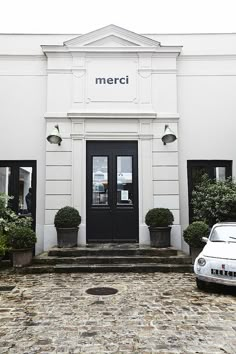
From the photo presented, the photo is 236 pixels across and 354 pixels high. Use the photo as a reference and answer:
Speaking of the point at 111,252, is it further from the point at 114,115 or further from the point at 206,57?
the point at 206,57

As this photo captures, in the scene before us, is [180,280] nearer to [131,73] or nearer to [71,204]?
[71,204]

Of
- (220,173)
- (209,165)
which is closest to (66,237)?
(209,165)

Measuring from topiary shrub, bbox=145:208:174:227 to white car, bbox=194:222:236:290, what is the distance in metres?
2.11

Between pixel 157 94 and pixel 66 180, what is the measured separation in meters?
3.88

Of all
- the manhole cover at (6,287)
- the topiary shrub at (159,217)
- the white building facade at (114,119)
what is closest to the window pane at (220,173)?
the white building facade at (114,119)

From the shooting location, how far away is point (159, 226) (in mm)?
9188

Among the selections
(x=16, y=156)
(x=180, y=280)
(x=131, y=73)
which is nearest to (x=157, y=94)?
(x=131, y=73)

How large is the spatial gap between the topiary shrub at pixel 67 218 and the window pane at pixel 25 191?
1.52m

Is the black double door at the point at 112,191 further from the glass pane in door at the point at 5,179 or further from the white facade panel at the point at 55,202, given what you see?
the glass pane in door at the point at 5,179

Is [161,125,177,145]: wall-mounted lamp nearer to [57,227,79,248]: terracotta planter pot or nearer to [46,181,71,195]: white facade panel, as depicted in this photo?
[46,181,71,195]: white facade panel

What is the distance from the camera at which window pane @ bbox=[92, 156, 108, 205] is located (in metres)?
10.3

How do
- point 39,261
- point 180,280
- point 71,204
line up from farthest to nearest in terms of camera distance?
1. point 71,204
2. point 39,261
3. point 180,280

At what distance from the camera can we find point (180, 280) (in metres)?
7.52

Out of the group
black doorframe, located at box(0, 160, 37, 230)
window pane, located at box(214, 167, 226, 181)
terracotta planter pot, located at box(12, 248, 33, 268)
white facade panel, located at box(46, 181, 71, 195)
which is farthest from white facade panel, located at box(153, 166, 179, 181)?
terracotta planter pot, located at box(12, 248, 33, 268)
